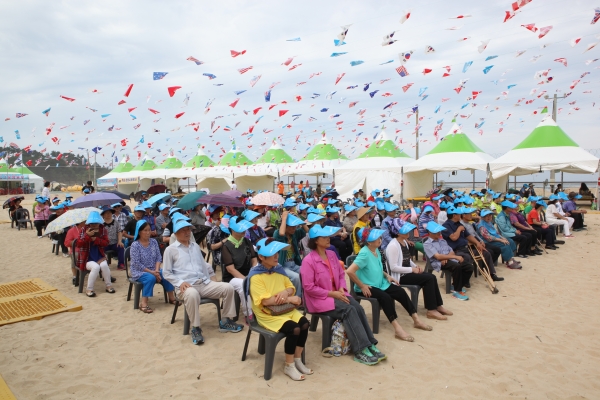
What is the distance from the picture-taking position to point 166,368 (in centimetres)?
384

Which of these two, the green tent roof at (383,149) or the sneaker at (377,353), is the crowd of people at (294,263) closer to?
the sneaker at (377,353)

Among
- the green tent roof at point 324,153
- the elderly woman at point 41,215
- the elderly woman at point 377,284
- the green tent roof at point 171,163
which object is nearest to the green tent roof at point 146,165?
the green tent roof at point 171,163

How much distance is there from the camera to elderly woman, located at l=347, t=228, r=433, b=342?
4.55 metres

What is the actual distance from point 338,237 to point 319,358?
378 centimetres

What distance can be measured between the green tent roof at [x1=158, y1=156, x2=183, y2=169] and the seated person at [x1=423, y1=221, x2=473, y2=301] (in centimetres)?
2982

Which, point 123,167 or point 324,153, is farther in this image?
point 123,167

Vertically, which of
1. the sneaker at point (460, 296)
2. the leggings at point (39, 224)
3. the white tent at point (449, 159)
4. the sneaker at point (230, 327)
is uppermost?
the white tent at point (449, 159)

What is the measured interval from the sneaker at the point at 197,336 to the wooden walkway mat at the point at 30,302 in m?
2.19

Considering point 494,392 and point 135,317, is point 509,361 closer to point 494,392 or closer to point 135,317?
point 494,392

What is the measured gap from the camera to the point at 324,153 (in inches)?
942

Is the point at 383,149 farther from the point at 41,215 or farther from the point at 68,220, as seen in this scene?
the point at 68,220

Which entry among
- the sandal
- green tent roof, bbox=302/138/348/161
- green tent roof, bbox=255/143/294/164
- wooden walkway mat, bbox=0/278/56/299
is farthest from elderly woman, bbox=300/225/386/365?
green tent roof, bbox=255/143/294/164

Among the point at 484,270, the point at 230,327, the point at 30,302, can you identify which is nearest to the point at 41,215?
the point at 30,302

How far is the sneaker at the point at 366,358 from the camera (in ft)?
12.7
